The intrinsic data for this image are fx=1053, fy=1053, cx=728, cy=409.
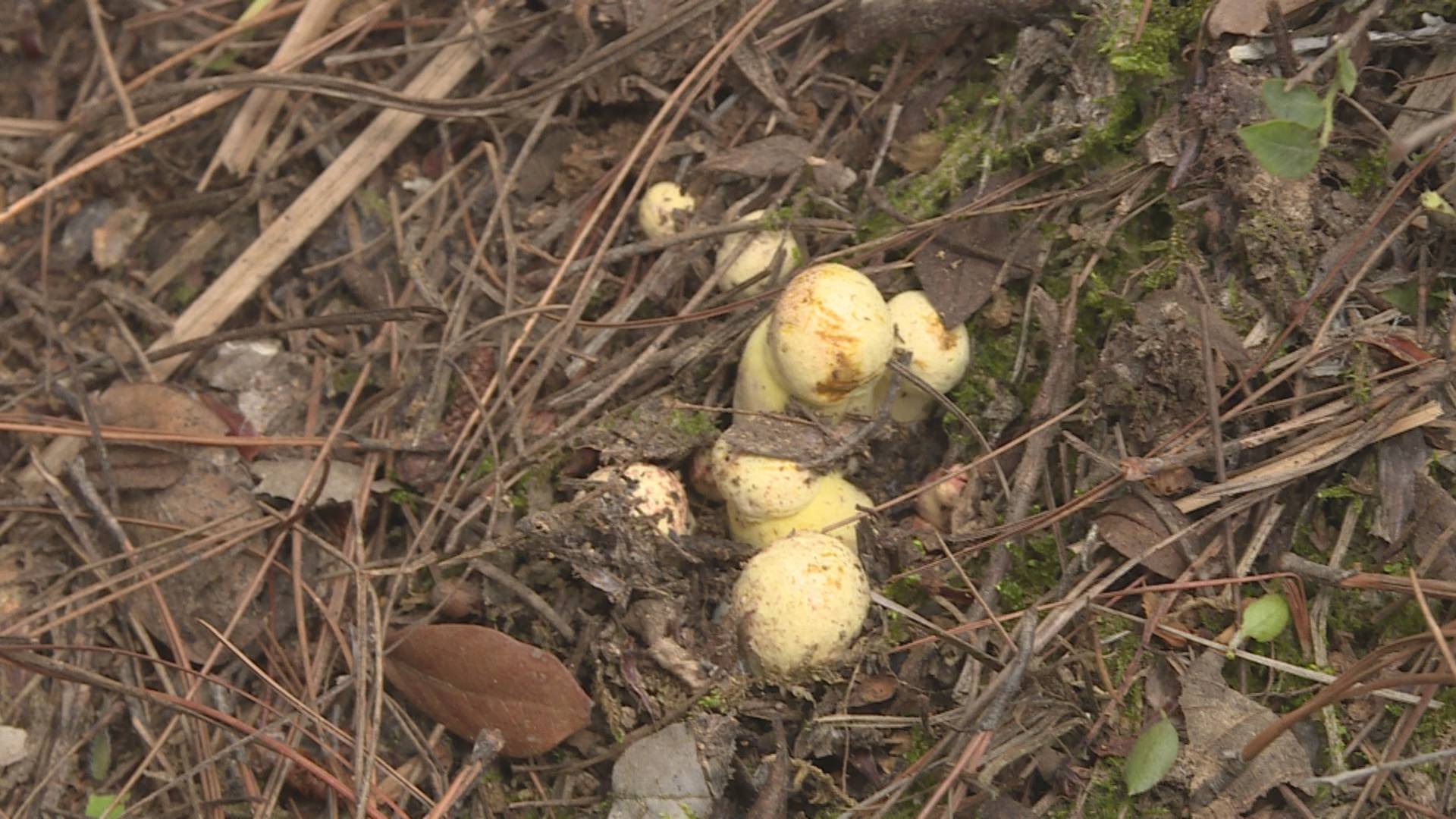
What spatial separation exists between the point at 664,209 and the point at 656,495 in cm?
72

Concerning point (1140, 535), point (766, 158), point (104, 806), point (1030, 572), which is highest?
point (766, 158)

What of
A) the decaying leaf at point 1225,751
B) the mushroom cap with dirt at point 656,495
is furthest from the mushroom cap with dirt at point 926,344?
the decaying leaf at point 1225,751

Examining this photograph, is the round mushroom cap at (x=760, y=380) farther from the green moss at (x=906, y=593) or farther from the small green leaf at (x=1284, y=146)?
the small green leaf at (x=1284, y=146)

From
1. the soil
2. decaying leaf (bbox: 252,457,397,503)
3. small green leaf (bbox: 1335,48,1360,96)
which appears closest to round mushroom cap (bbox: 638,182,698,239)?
the soil

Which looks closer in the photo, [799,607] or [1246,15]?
[799,607]

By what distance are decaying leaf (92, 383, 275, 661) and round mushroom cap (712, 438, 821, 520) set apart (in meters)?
1.07

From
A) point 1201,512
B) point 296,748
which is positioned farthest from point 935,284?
point 296,748

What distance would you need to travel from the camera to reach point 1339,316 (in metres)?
1.90

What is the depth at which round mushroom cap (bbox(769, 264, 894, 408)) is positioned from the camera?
1961 millimetres

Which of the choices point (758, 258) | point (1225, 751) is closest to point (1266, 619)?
point (1225, 751)

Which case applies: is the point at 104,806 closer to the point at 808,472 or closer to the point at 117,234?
the point at 117,234

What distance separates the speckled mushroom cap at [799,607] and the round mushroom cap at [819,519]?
0.11m

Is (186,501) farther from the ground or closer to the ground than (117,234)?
closer to the ground

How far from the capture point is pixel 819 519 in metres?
2.08
